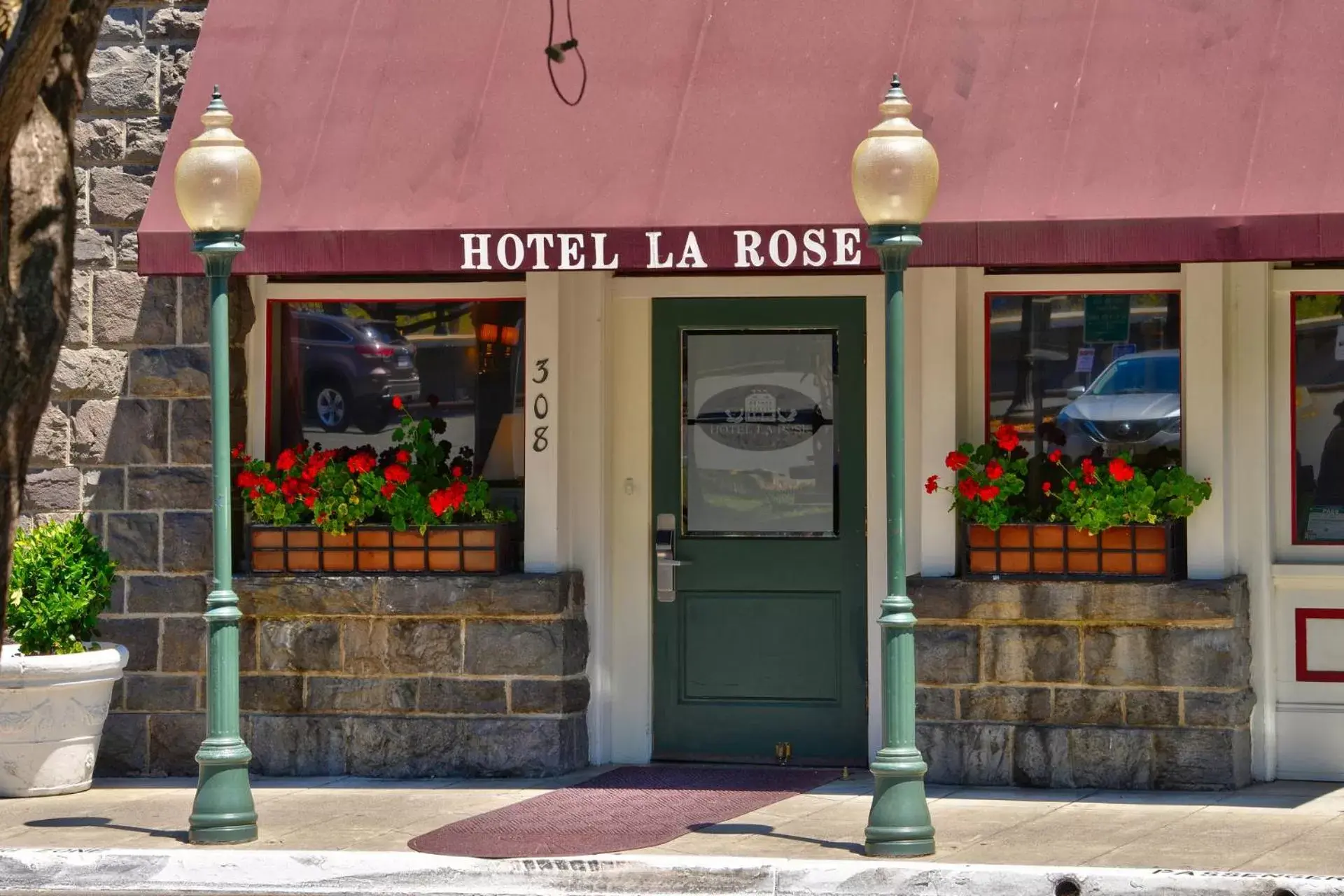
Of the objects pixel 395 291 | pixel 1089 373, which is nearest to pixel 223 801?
pixel 395 291

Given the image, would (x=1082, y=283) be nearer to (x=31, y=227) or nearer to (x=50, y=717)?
(x=50, y=717)

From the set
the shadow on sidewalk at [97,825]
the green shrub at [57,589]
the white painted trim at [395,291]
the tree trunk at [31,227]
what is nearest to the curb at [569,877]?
the shadow on sidewalk at [97,825]

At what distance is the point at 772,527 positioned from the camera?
34.9 ft

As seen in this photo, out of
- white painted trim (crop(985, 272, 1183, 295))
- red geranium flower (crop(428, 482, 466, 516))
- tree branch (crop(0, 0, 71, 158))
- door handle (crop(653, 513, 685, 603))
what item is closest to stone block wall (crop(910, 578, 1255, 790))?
door handle (crop(653, 513, 685, 603))

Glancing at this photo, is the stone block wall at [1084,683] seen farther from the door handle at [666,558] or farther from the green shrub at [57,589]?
the green shrub at [57,589]

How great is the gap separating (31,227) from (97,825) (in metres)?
3.97

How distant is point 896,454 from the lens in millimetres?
8477

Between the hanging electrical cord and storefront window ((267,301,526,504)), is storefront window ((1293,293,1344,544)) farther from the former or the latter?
storefront window ((267,301,526,504))

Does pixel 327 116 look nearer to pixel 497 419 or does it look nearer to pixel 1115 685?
pixel 497 419

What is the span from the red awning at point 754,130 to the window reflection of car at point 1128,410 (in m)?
0.91

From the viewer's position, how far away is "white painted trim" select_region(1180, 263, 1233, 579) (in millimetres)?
9820

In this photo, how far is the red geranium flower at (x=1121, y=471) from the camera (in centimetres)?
971

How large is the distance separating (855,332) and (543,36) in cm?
206

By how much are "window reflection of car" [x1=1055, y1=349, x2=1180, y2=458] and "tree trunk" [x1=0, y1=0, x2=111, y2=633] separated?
539cm
